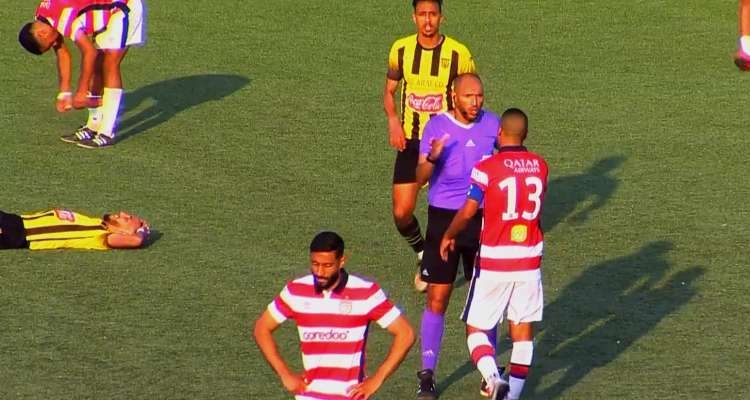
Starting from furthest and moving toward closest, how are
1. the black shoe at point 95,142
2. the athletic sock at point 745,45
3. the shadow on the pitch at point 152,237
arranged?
the black shoe at point 95,142 < the shadow on the pitch at point 152,237 < the athletic sock at point 745,45

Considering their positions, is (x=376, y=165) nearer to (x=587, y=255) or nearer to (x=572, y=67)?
(x=587, y=255)

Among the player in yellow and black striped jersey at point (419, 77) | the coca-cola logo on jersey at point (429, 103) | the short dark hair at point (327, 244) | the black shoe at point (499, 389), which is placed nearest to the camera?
the short dark hair at point (327, 244)

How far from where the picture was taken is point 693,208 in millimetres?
14922

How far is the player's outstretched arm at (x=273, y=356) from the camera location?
8.22 metres

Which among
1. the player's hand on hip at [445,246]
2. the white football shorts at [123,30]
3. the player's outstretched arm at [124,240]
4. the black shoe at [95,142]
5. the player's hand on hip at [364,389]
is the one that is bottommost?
the player's outstretched arm at [124,240]

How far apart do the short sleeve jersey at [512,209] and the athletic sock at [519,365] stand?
46cm

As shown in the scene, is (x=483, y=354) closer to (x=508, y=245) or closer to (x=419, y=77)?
(x=508, y=245)

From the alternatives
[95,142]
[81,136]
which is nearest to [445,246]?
[95,142]

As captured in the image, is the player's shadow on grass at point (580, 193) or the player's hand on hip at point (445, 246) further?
the player's shadow on grass at point (580, 193)

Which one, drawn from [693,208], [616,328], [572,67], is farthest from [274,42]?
[616,328]

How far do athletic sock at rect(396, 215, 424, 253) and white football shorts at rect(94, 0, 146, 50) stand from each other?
5149 millimetres

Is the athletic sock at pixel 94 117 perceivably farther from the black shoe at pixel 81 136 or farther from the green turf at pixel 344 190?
the green turf at pixel 344 190

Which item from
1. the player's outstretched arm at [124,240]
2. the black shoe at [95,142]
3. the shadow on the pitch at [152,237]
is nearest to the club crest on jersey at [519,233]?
the player's outstretched arm at [124,240]

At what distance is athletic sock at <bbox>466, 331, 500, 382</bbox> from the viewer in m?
9.88
